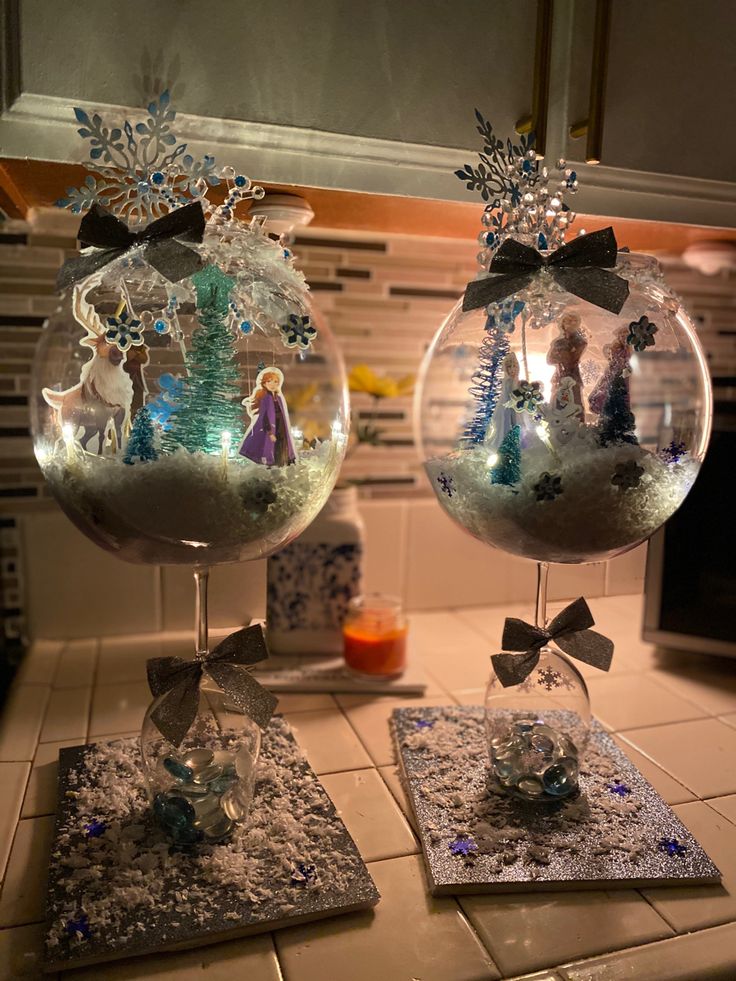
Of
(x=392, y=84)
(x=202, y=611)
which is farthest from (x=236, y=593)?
(x=392, y=84)

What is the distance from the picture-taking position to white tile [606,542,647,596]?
780 millimetres

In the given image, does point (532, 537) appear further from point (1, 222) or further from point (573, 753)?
point (1, 222)

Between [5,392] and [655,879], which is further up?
[5,392]

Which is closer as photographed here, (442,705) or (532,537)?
(532,537)

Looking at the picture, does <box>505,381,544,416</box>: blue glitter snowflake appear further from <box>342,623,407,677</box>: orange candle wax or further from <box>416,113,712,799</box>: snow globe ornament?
<box>342,623,407,677</box>: orange candle wax

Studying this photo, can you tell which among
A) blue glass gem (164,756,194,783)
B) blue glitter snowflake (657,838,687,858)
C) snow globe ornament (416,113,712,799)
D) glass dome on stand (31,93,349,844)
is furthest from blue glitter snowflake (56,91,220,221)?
blue glitter snowflake (657,838,687,858)

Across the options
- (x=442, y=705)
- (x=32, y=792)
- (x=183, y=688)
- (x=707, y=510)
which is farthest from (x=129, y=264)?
(x=707, y=510)

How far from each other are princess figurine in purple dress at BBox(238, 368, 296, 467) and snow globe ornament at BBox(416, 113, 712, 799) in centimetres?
16

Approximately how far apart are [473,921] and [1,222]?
979 millimetres

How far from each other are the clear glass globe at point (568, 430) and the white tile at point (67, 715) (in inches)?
20.2

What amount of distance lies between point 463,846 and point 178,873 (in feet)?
0.78

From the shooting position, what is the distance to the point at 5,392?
1.04m

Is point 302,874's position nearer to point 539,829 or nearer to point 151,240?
point 539,829

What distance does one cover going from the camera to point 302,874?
2.03 feet
